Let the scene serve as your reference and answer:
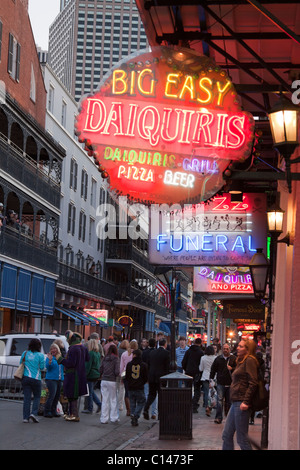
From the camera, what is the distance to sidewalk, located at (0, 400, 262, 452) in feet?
41.8

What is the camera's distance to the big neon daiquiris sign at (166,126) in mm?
8547

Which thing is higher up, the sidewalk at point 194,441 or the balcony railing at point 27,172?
the balcony railing at point 27,172

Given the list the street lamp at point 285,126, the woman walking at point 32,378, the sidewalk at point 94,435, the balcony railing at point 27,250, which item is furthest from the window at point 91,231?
the street lamp at point 285,126

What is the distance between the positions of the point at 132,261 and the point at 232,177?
51.9m

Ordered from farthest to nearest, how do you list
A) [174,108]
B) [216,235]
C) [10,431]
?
[216,235] < [10,431] < [174,108]

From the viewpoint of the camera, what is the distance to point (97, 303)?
5609 centimetres

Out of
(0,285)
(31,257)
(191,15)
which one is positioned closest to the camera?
(191,15)

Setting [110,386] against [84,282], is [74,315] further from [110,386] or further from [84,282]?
[110,386]

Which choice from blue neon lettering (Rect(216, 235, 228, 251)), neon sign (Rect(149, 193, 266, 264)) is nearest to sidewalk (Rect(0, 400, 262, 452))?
neon sign (Rect(149, 193, 266, 264))

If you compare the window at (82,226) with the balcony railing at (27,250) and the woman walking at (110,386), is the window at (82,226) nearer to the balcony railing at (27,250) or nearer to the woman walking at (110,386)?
the balcony railing at (27,250)

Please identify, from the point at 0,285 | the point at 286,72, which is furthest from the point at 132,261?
the point at 286,72

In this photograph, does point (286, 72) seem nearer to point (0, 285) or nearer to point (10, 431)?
point (10, 431)

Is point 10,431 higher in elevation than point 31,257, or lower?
lower

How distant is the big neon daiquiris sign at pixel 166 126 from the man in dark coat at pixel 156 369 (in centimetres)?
985
